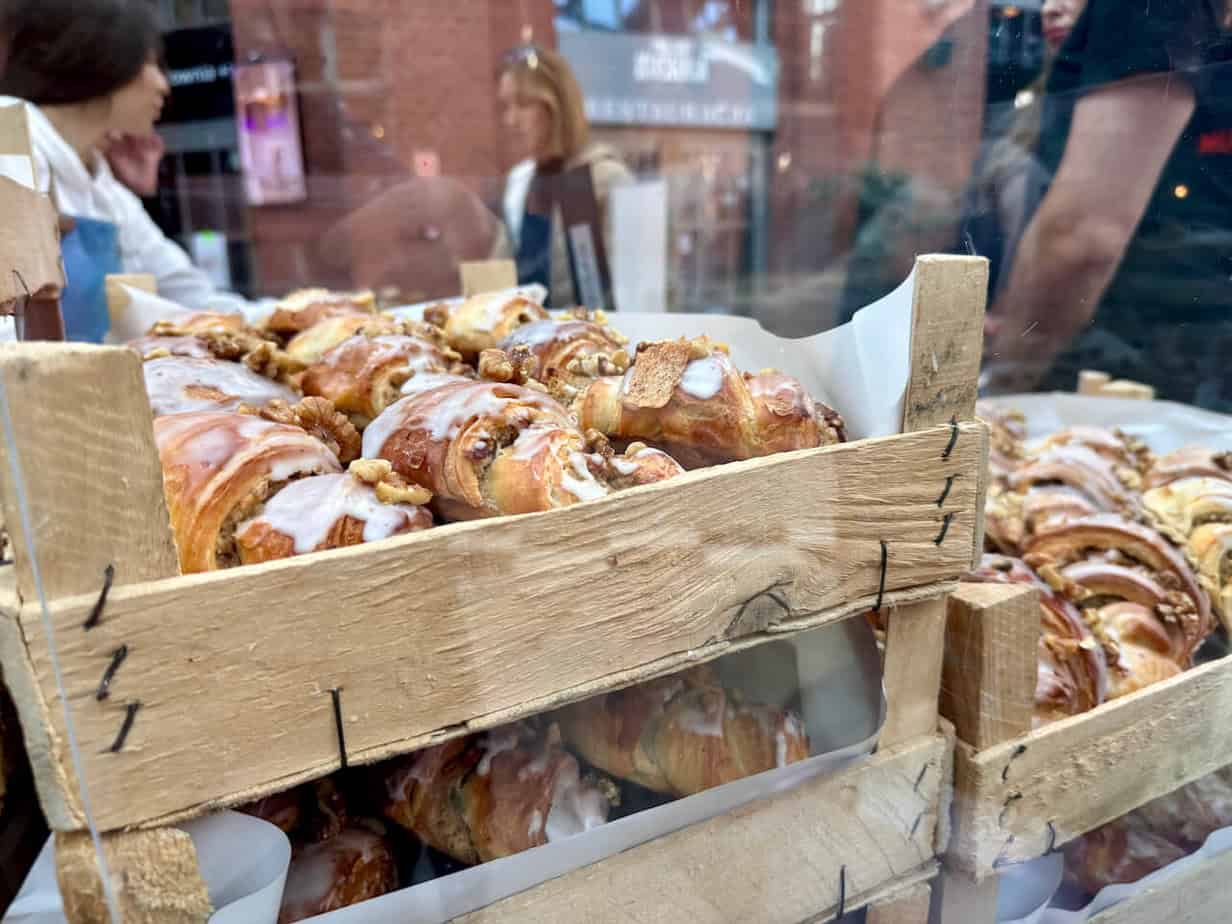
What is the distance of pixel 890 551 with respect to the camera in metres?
0.95

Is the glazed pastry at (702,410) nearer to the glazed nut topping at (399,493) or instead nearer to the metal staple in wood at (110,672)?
the glazed nut topping at (399,493)

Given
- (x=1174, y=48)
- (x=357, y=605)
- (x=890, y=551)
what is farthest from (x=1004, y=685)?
(x=1174, y=48)

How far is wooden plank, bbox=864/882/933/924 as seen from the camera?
1.07m

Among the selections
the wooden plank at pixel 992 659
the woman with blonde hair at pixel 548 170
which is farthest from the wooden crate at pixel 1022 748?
the woman with blonde hair at pixel 548 170

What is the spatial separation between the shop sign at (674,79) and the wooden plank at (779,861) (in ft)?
20.0

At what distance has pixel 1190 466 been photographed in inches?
63.8

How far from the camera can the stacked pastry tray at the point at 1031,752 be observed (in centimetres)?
102

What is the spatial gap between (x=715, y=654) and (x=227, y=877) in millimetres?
504

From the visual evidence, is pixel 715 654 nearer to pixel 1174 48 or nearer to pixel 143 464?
pixel 143 464

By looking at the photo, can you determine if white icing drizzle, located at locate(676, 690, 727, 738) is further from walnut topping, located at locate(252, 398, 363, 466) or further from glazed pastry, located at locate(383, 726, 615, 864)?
walnut topping, located at locate(252, 398, 363, 466)

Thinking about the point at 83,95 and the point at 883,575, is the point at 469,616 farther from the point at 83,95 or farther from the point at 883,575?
the point at 83,95

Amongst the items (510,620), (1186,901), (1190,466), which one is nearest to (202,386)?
(510,620)

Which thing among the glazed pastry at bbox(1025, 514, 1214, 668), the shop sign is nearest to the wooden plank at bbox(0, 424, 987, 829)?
the glazed pastry at bbox(1025, 514, 1214, 668)

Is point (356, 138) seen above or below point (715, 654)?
above
